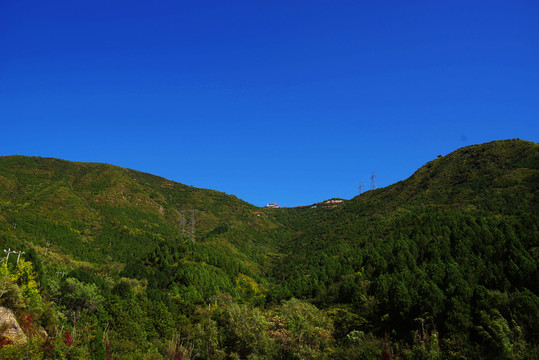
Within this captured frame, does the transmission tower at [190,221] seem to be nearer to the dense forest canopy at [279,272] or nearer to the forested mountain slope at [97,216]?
the forested mountain slope at [97,216]

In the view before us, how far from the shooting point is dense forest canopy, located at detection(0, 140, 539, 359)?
38312 millimetres

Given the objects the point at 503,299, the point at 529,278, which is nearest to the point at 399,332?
the point at 503,299

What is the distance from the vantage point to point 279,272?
395ft

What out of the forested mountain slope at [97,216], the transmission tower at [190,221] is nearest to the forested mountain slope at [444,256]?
the forested mountain slope at [97,216]

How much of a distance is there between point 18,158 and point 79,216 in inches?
3442

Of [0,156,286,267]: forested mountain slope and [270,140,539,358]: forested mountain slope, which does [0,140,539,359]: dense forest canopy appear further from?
[0,156,286,267]: forested mountain slope

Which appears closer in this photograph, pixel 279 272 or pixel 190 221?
pixel 279 272

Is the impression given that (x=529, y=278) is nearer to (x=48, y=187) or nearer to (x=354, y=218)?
(x=354, y=218)

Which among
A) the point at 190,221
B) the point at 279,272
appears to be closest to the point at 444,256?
the point at 279,272

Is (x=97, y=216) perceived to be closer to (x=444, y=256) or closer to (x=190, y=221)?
(x=190, y=221)

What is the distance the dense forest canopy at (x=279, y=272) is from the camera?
38.3 metres

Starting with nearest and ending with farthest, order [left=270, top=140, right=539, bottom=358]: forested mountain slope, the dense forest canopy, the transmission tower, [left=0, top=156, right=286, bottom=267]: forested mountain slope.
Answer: the dense forest canopy
[left=270, top=140, right=539, bottom=358]: forested mountain slope
[left=0, top=156, right=286, bottom=267]: forested mountain slope
the transmission tower

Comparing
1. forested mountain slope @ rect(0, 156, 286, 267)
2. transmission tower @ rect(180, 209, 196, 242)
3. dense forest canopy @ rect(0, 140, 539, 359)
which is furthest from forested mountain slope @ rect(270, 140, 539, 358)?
transmission tower @ rect(180, 209, 196, 242)

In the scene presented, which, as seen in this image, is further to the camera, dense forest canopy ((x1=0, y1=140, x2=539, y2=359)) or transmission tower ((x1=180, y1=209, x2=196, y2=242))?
transmission tower ((x1=180, y1=209, x2=196, y2=242))
